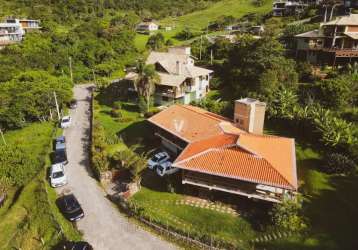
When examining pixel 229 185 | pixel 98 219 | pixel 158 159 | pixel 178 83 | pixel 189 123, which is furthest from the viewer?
pixel 178 83

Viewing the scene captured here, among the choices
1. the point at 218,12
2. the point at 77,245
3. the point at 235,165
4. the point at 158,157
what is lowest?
the point at 77,245

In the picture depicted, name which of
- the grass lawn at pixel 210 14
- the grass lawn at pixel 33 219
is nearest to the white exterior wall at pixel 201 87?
the grass lawn at pixel 33 219

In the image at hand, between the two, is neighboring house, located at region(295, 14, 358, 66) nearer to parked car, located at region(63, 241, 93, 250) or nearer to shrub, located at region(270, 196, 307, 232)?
shrub, located at region(270, 196, 307, 232)

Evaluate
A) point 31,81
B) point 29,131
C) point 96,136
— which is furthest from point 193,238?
point 31,81

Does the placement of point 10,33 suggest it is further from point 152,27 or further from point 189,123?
point 189,123

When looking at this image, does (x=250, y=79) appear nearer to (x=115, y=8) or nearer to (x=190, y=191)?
(x=190, y=191)

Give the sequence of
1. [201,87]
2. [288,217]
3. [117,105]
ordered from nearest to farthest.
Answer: [288,217] < [117,105] < [201,87]

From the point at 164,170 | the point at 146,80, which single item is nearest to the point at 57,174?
the point at 164,170

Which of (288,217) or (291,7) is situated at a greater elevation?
(291,7)
